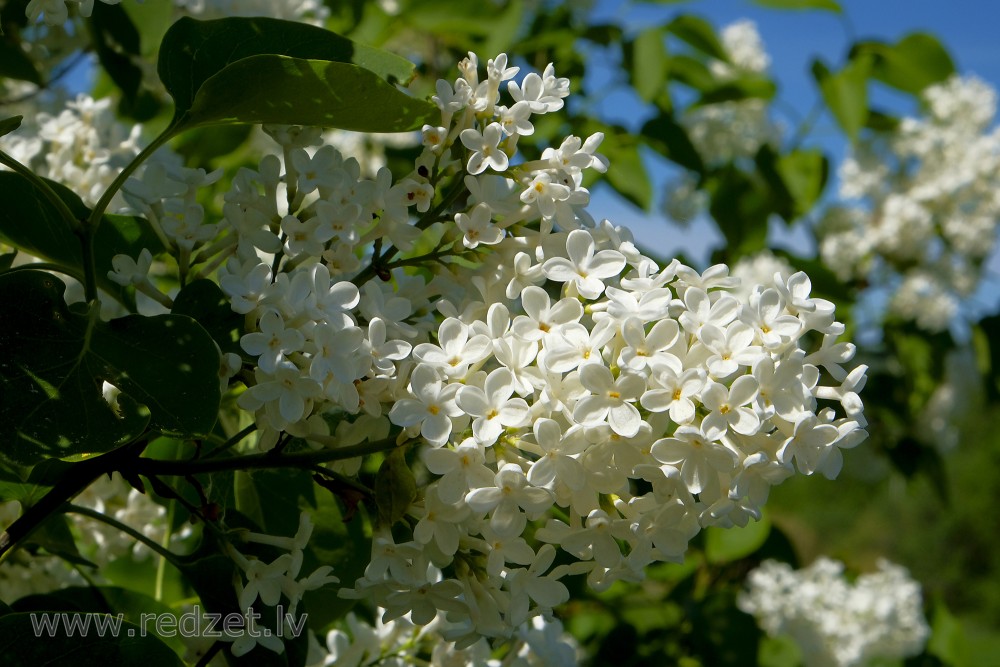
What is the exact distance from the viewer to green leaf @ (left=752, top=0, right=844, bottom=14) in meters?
3.10

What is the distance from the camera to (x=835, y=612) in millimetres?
3330

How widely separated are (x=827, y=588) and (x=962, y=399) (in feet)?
6.41

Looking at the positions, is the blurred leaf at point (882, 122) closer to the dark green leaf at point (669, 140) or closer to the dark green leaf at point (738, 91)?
the dark green leaf at point (738, 91)

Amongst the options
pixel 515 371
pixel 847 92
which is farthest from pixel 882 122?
pixel 515 371

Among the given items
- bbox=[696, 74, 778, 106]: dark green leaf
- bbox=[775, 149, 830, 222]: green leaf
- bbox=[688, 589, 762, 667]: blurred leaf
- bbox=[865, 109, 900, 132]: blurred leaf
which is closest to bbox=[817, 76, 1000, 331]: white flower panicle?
bbox=[865, 109, 900, 132]: blurred leaf

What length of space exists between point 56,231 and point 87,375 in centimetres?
27

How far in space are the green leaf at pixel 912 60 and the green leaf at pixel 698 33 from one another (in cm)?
58

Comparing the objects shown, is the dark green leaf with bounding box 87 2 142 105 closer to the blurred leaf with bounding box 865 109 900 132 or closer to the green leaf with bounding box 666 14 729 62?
the green leaf with bounding box 666 14 729 62

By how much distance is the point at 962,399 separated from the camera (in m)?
4.80

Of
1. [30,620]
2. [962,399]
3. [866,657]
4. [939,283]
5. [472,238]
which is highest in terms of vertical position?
[472,238]

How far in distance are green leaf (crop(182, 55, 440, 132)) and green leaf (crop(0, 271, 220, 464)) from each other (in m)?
0.25


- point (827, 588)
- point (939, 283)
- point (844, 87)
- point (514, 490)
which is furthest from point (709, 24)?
point (514, 490)

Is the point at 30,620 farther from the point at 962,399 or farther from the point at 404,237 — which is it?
the point at 962,399

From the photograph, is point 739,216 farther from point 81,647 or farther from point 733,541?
point 81,647
